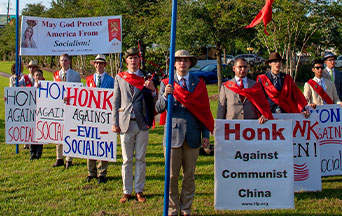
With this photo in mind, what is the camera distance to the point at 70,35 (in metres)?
7.99

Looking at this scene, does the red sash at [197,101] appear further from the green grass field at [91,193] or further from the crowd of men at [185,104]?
the green grass field at [91,193]

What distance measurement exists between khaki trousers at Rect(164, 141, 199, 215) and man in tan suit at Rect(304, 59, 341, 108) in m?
3.04

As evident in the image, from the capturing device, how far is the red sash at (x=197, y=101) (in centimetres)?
478

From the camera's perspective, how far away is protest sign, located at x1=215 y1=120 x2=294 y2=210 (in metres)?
4.75

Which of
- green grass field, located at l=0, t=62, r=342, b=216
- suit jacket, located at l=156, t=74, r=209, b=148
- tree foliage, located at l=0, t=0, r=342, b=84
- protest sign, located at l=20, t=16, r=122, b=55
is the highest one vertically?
tree foliage, located at l=0, t=0, r=342, b=84

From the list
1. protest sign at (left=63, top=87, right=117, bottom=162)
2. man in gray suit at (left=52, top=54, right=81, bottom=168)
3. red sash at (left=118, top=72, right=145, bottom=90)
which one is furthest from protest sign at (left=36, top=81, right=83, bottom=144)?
red sash at (left=118, top=72, right=145, bottom=90)

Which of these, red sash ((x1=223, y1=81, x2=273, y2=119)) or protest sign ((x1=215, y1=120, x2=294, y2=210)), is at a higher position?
red sash ((x1=223, y1=81, x2=273, y2=119))

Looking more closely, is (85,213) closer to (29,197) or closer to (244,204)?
(29,197)

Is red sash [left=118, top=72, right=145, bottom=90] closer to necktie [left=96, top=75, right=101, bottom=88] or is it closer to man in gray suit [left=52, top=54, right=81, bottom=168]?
necktie [left=96, top=75, right=101, bottom=88]

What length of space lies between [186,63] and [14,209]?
9.94ft

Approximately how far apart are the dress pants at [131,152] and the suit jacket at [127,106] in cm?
8

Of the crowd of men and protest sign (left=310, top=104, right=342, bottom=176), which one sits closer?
the crowd of men

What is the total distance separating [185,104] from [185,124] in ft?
0.81

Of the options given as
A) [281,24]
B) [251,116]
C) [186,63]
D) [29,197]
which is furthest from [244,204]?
[281,24]
